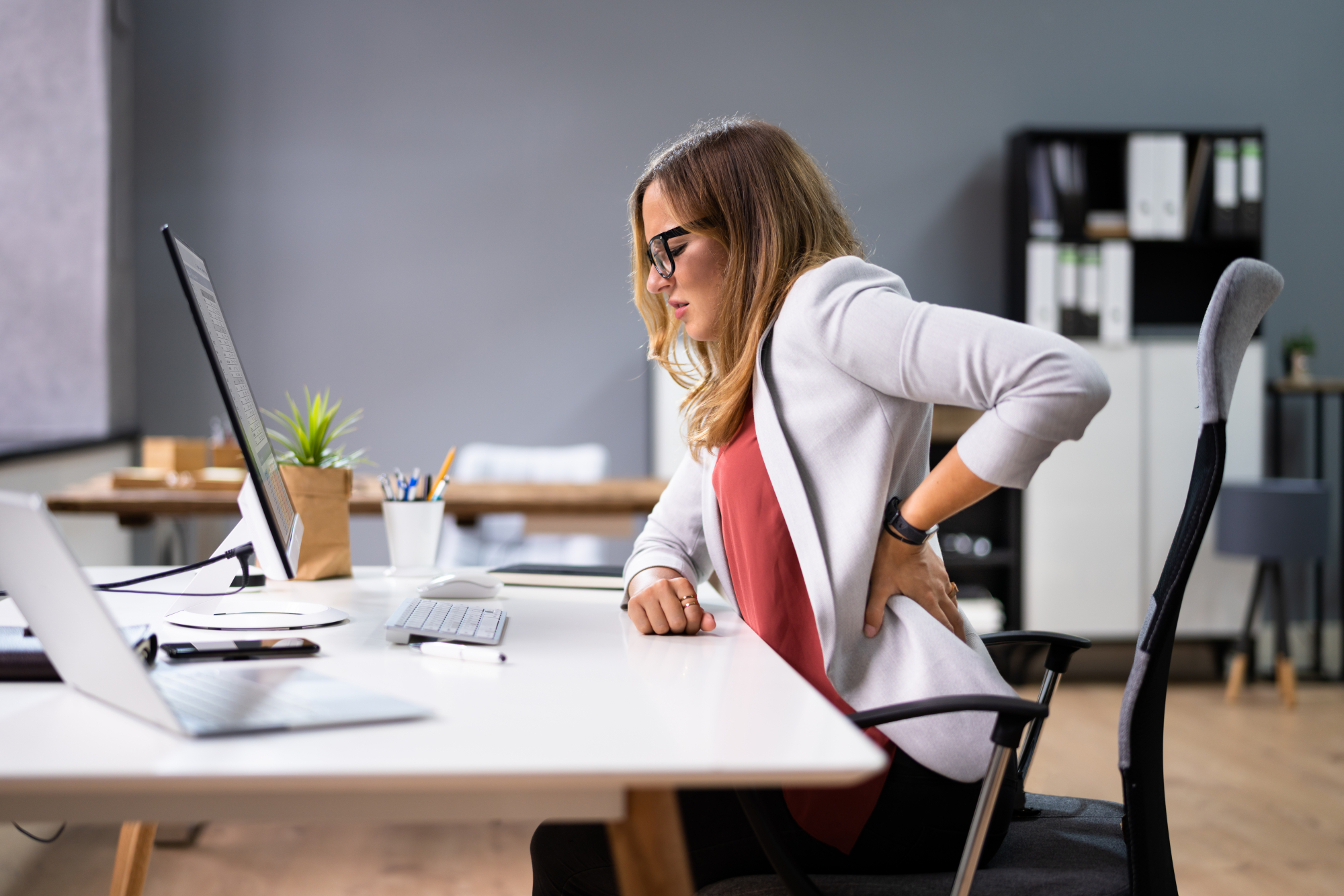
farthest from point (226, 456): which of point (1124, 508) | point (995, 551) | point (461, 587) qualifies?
point (1124, 508)

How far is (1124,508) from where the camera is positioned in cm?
387

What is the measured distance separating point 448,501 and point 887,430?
1.63 m

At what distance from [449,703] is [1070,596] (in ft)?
11.6

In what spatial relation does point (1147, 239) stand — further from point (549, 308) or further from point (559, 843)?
point (559, 843)

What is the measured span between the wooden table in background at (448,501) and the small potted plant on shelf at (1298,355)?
2839 millimetres

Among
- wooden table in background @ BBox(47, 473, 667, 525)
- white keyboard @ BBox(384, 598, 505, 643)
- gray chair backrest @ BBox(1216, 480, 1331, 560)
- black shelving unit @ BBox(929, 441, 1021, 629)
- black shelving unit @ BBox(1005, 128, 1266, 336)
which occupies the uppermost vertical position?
black shelving unit @ BBox(1005, 128, 1266, 336)

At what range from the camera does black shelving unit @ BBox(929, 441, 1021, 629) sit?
3.97 m

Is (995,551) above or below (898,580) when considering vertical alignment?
below

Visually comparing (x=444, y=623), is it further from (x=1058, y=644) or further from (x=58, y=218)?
(x=58, y=218)

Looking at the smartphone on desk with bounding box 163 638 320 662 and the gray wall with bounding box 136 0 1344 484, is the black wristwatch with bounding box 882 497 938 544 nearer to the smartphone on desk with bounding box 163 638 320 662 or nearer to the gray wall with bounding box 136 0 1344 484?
the smartphone on desk with bounding box 163 638 320 662

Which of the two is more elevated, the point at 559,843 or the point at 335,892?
the point at 559,843

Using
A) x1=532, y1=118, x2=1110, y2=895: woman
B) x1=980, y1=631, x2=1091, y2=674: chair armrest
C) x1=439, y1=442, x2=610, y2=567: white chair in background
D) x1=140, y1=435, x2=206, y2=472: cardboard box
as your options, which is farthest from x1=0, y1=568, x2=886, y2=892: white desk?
x1=439, y1=442, x2=610, y2=567: white chair in background

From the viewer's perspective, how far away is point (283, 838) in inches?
90.2

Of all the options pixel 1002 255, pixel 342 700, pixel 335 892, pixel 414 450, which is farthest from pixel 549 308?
pixel 342 700
